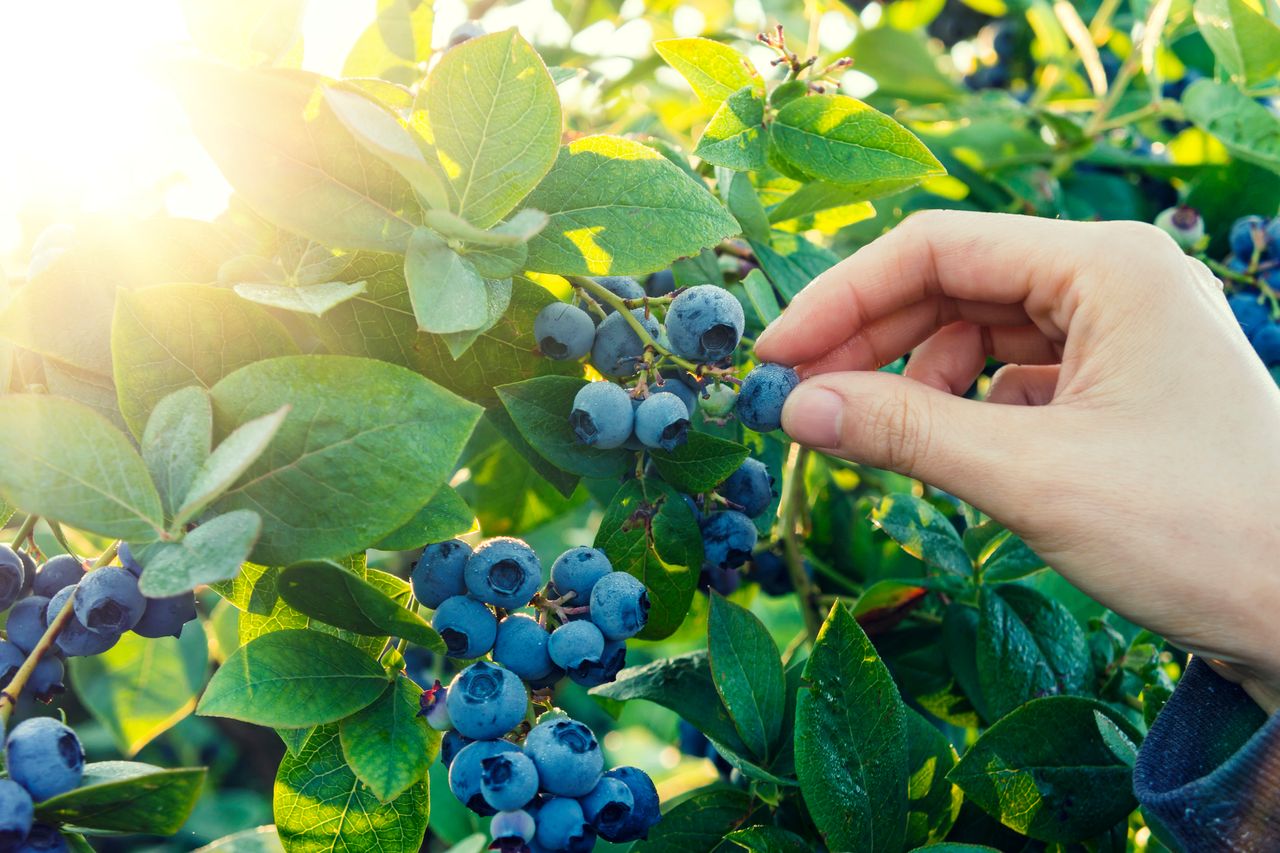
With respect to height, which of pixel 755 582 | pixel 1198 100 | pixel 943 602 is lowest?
pixel 755 582

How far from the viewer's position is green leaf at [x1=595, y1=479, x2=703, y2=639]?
1.15 meters

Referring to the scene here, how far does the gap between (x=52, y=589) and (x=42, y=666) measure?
9cm

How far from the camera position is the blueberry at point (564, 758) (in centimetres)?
93

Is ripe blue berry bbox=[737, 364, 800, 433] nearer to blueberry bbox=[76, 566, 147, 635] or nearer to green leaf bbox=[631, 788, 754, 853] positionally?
green leaf bbox=[631, 788, 754, 853]

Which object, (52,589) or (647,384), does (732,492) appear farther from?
(52,589)

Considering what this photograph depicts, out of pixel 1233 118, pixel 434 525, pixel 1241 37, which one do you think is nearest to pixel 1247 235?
pixel 1233 118

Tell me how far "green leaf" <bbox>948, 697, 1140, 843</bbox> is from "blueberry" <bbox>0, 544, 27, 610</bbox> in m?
1.01

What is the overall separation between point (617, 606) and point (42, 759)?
20.3 inches

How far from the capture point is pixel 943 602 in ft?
5.29

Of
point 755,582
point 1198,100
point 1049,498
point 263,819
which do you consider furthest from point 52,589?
point 1198,100

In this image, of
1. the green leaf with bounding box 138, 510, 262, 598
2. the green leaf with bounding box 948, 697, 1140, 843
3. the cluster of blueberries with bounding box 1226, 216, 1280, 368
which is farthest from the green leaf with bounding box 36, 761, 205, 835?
the cluster of blueberries with bounding box 1226, 216, 1280, 368

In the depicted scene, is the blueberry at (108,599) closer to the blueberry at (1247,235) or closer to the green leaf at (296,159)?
the green leaf at (296,159)

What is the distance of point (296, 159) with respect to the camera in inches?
34.8

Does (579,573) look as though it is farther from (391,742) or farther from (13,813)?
(13,813)
